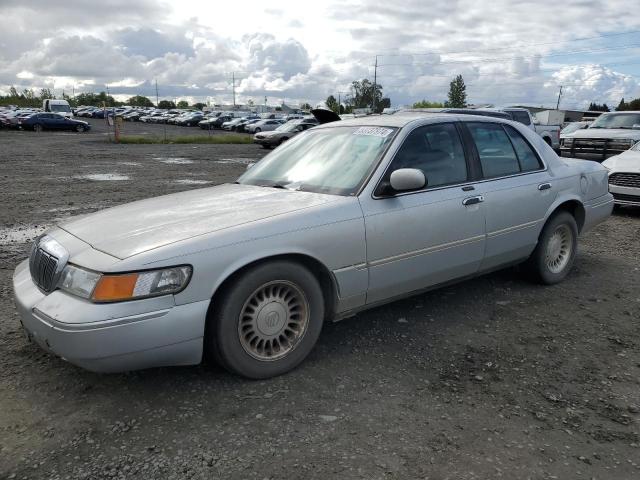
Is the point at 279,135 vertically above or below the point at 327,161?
below

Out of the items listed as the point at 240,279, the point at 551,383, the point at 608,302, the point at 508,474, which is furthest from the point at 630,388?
the point at 240,279

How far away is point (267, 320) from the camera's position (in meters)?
3.28

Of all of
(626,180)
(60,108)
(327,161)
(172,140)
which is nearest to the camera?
(327,161)

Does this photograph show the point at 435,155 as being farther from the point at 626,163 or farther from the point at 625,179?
the point at 626,163

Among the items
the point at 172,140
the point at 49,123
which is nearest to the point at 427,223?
the point at 172,140

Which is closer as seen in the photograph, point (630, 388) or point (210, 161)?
point (630, 388)

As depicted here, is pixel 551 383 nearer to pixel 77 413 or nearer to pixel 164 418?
pixel 164 418

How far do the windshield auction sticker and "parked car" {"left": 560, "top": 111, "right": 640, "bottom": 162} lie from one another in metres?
10.5

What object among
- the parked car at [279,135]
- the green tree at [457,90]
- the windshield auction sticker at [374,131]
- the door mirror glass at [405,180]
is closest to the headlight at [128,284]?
the door mirror glass at [405,180]

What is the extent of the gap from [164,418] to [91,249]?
40.5 inches

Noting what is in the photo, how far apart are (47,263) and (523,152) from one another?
12.9ft

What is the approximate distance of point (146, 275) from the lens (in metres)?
2.84

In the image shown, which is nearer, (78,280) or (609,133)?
(78,280)

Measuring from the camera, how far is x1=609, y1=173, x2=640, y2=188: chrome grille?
8.59m
